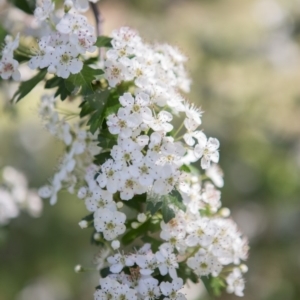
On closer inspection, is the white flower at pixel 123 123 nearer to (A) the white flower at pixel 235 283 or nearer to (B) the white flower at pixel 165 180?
(B) the white flower at pixel 165 180

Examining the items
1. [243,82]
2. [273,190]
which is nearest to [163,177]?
[273,190]

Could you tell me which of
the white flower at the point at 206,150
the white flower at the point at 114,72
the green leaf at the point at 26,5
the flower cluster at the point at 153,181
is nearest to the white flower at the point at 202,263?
the flower cluster at the point at 153,181

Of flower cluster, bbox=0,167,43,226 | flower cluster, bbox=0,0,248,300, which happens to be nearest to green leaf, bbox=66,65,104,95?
flower cluster, bbox=0,0,248,300

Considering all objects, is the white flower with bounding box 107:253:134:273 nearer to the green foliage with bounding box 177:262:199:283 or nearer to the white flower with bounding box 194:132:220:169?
the green foliage with bounding box 177:262:199:283

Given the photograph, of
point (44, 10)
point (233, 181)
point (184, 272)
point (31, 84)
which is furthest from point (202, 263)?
point (233, 181)

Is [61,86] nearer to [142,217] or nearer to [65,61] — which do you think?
[65,61]

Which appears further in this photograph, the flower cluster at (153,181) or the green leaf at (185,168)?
the green leaf at (185,168)

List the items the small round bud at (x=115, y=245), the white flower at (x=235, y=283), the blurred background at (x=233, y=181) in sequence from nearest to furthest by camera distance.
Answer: the small round bud at (x=115, y=245)
the white flower at (x=235, y=283)
the blurred background at (x=233, y=181)
